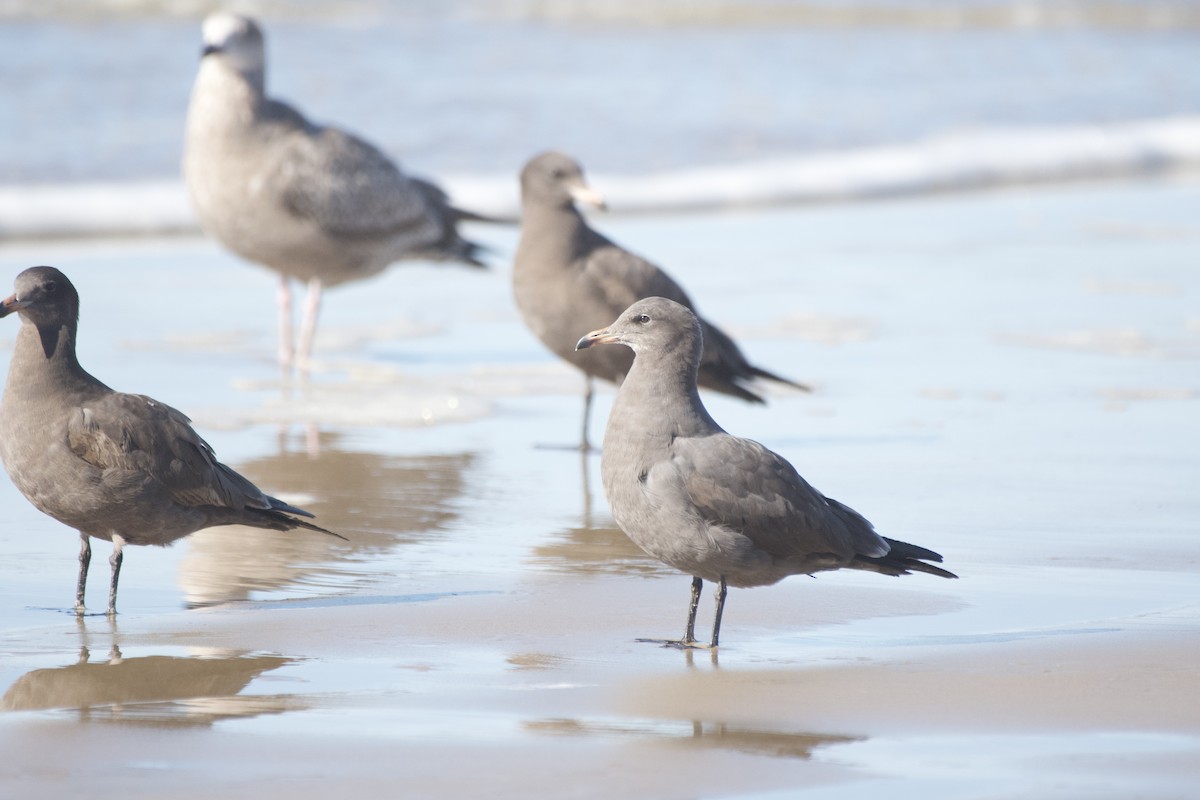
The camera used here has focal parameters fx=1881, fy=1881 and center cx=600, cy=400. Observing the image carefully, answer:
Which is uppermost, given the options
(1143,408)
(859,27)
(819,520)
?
(859,27)

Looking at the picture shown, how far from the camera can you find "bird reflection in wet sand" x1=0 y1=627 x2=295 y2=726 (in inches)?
157

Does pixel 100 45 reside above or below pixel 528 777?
above

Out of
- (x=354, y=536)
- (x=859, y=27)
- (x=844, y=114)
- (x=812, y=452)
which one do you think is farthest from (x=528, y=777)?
(x=859, y=27)

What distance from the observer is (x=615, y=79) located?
18047 millimetres

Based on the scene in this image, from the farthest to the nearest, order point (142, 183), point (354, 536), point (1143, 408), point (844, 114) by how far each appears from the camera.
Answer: point (844, 114) → point (142, 183) → point (1143, 408) → point (354, 536)

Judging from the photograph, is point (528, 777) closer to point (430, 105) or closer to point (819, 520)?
point (819, 520)

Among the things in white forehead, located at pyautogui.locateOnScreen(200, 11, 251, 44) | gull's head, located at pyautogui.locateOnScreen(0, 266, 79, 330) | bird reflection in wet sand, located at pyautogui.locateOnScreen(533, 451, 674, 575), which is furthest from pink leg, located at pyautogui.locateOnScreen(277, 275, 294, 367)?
gull's head, located at pyautogui.locateOnScreen(0, 266, 79, 330)

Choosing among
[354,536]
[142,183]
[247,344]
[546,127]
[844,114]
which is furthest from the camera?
[844,114]

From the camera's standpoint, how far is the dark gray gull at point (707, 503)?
4539 mm

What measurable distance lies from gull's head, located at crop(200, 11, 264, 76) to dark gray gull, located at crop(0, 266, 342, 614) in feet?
13.9

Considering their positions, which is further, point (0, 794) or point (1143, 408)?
point (1143, 408)

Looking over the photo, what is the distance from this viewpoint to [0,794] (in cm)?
352

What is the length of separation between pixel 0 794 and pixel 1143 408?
503cm

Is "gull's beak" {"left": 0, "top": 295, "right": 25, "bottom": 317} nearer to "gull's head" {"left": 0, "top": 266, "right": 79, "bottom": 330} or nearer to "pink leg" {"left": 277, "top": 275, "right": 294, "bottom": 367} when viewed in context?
"gull's head" {"left": 0, "top": 266, "right": 79, "bottom": 330}
